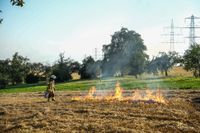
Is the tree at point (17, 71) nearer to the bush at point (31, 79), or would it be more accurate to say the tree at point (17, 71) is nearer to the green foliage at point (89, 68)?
the bush at point (31, 79)

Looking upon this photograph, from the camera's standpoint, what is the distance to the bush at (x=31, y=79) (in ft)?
311

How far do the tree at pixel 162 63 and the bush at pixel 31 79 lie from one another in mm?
27523

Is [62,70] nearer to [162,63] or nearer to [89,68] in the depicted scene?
[89,68]

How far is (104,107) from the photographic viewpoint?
20.2 m

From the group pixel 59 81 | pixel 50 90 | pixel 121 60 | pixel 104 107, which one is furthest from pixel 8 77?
pixel 104 107

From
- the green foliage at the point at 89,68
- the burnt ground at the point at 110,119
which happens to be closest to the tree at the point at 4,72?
the green foliage at the point at 89,68

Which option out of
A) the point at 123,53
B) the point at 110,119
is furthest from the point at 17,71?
the point at 110,119

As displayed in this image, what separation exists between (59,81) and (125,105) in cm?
6971

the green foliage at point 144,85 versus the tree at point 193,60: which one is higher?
the tree at point 193,60

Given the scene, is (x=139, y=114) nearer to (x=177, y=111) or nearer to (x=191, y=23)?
(x=177, y=111)

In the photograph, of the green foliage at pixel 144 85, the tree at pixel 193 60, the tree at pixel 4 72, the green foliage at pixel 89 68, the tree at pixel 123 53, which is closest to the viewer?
the green foliage at pixel 144 85

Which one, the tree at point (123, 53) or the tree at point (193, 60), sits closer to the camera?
the tree at point (193, 60)

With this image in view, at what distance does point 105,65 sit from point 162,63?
47.3ft

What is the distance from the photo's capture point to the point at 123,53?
95.3 meters
